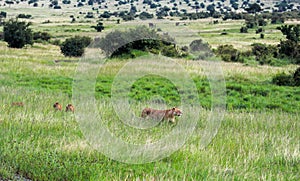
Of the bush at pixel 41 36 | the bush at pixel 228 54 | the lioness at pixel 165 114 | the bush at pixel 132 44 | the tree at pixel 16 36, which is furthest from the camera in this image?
the bush at pixel 41 36

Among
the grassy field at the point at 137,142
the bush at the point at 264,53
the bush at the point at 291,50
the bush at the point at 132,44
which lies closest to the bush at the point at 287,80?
the bush at the point at 132,44

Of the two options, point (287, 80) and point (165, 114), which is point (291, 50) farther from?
point (165, 114)

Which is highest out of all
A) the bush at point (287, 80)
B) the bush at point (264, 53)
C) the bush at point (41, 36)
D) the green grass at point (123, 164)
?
the green grass at point (123, 164)

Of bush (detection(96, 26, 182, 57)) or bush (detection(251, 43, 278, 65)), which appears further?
bush (detection(251, 43, 278, 65))

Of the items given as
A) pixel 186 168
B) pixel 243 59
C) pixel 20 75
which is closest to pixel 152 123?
pixel 186 168

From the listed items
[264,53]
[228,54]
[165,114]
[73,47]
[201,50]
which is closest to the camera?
[165,114]

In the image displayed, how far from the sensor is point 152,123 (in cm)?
890

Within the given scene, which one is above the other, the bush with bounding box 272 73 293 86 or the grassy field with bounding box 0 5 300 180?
the grassy field with bounding box 0 5 300 180

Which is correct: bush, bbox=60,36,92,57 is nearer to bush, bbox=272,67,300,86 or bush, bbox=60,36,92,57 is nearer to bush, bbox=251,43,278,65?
bush, bbox=251,43,278,65

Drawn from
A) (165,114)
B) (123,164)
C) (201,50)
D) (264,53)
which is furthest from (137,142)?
(264,53)

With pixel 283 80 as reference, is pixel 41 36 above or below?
below

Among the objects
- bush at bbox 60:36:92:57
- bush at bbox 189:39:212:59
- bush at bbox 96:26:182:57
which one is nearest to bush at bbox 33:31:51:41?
bush at bbox 60:36:92:57

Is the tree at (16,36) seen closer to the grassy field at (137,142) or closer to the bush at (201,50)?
the bush at (201,50)

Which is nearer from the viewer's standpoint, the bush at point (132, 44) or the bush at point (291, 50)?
the bush at point (132, 44)
